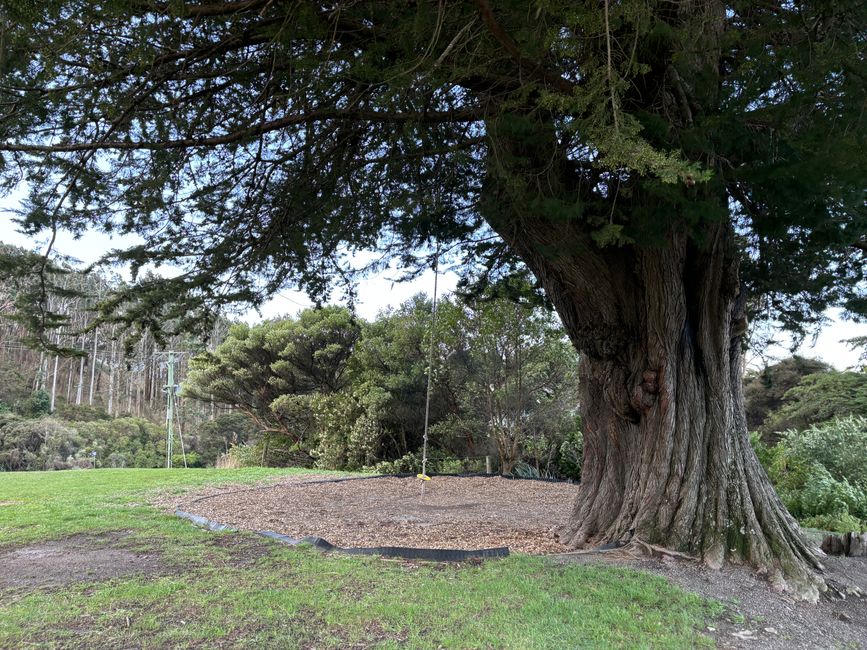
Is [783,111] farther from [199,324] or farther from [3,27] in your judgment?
[199,324]

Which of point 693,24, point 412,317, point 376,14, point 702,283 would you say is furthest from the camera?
point 412,317

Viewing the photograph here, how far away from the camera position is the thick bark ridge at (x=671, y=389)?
14.5 feet

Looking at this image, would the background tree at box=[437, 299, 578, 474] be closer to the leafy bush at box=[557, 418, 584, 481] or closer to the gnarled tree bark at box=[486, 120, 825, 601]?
the leafy bush at box=[557, 418, 584, 481]

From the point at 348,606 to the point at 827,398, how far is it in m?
14.1

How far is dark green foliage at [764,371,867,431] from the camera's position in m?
13.0

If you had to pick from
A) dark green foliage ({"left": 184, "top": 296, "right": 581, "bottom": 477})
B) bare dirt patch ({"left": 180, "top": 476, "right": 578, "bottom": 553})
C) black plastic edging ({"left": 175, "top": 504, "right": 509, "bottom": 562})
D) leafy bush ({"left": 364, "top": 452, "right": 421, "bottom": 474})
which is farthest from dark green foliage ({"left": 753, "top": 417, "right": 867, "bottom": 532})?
leafy bush ({"left": 364, "top": 452, "right": 421, "bottom": 474})

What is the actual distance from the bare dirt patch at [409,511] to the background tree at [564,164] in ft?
3.60

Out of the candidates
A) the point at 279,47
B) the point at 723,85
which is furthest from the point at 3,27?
the point at 723,85

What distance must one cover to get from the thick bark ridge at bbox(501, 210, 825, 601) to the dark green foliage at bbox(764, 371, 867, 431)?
1006 cm

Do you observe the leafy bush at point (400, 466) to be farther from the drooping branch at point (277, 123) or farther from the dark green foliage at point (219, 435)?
the dark green foliage at point (219, 435)

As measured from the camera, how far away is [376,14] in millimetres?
3580

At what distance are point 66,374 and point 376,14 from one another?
41.7 meters

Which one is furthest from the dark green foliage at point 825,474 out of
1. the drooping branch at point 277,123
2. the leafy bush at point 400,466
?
the leafy bush at point 400,466

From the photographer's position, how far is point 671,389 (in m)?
4.68
